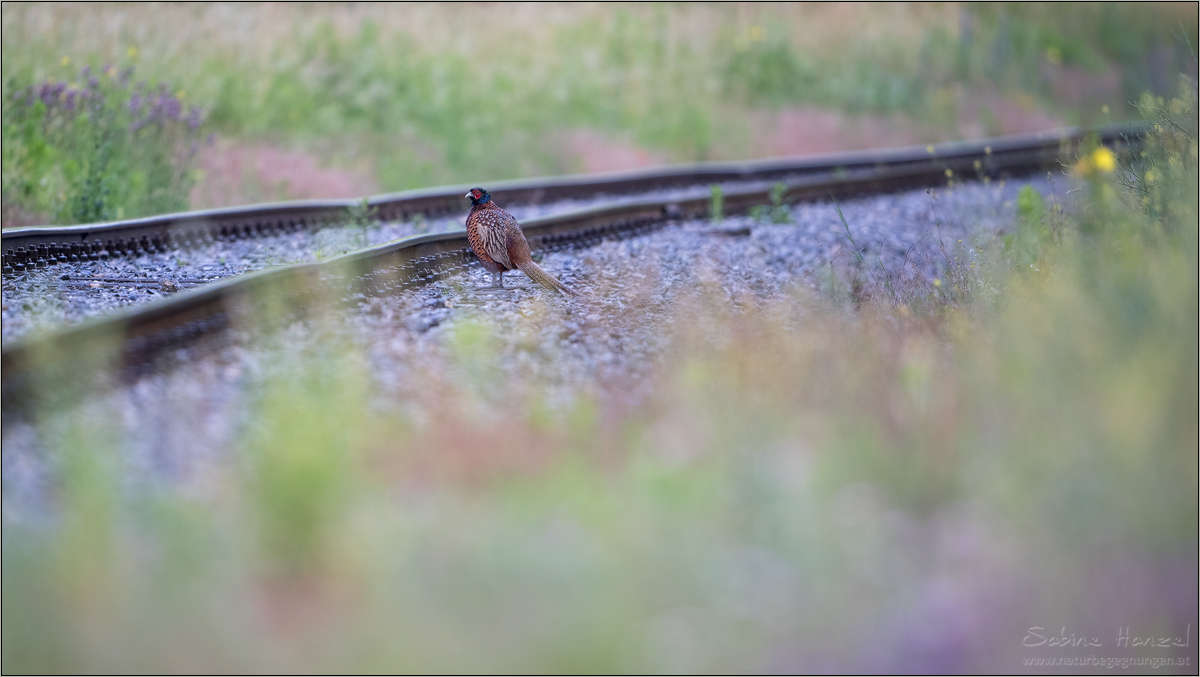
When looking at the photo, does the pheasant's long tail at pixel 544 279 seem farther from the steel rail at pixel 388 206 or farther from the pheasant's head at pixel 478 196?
the steel rail at pixel 388 206

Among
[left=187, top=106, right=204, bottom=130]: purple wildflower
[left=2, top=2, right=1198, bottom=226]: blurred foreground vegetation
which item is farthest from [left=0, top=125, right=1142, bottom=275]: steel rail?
[left=187, top=106, right=204, bottom=130]: purple wildflower

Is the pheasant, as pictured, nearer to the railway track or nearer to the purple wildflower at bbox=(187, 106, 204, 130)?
the railway track

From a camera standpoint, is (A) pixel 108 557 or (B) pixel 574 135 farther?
(B) pixel 574 135

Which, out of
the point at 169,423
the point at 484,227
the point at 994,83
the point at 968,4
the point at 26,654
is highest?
Result: the point at 968,4

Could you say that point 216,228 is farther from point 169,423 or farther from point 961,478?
point 961,478

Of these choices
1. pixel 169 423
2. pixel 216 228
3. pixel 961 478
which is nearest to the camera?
pixel 961 478

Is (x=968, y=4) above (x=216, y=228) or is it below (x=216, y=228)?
above

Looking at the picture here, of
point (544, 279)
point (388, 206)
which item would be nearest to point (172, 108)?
point (388, 206)

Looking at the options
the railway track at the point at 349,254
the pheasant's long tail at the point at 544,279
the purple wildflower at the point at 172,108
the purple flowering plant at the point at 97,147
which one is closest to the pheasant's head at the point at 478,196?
the railway track at the point at 349,254

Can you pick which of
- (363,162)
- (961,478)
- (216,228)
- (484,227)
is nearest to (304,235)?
(216,228)

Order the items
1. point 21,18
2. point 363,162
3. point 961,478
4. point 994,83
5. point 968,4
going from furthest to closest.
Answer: point 968,4 < point 994,83 < point 363,162 < point 21,18 < point 961,478
